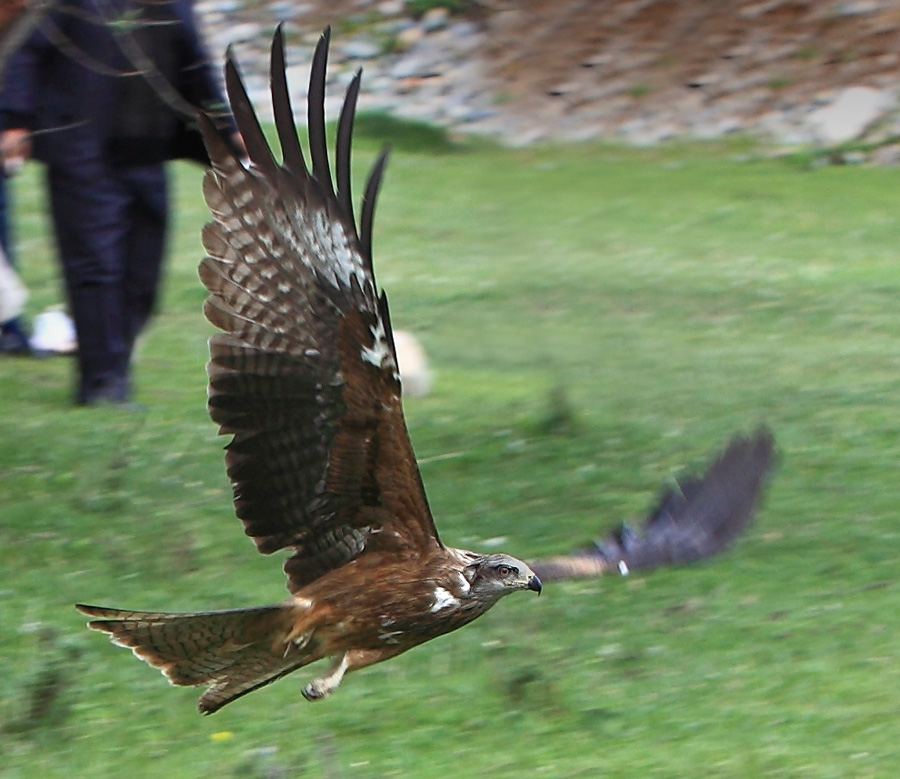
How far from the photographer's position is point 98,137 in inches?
313

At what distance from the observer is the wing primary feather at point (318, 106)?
4.05 metres

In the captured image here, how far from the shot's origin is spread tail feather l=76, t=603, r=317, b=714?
186 inches

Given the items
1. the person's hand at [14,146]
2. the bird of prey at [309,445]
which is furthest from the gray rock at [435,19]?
the bird of prey at [309,445]

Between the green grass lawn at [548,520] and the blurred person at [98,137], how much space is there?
516mm

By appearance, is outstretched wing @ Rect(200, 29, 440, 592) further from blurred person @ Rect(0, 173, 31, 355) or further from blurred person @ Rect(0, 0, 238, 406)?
blurred person @ Rect(0, 173, 31, 355)

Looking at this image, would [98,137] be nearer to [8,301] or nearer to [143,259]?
[143,259]

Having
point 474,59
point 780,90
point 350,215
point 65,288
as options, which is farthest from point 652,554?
point 780,90

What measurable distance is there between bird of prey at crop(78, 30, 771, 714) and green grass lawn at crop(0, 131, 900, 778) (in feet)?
1.57

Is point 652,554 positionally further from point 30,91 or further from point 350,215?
point 30,91

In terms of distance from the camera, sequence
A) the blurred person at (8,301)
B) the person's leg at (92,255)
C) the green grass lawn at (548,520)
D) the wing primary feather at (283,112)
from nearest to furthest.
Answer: the wing primary feather at (283,112) → the green grass lawn at (548,520) → the person's leg at (92,255) → the blurred person at (8,301)

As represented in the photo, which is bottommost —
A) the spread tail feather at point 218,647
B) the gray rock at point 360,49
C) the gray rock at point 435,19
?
the spread tail feather at point 218,647

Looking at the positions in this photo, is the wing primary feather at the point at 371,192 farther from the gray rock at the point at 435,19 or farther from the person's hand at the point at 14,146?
the gray rock at the point at 435,19

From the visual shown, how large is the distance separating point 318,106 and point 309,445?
101cm

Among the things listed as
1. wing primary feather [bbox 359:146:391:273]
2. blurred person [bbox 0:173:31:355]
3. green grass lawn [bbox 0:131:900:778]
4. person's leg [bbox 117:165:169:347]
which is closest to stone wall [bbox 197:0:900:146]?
green grass lawn [bbox 0:131:900:778]
